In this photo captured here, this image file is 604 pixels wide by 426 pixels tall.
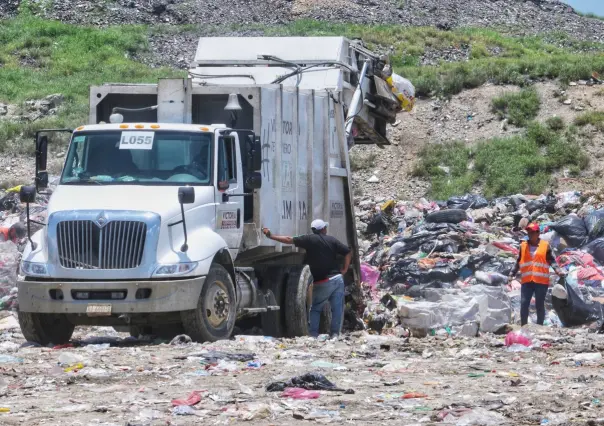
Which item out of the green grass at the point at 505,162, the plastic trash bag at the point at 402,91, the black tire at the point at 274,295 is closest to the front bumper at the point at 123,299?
the black tire at the point at 274,295

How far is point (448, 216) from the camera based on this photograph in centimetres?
1808

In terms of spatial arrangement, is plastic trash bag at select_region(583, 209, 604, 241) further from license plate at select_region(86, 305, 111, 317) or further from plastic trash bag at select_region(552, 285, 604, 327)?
license plate at select_region(86, 305, 111, 317)

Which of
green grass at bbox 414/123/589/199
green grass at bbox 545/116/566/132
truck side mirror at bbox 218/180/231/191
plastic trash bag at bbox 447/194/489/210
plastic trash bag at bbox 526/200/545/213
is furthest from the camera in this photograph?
green grass at bbox 545/116/566/132

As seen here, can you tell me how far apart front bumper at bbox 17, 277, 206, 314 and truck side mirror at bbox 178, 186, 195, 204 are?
2.22ft

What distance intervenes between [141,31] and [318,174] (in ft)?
84.8

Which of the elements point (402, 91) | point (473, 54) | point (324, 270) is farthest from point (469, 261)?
point (473, 54)

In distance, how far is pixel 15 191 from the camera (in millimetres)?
19188

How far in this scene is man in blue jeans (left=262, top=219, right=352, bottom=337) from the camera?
37.6 ft

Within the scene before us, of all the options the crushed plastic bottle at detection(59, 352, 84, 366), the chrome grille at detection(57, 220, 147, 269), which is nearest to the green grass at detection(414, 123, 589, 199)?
the chrome grille at detection(57, 220, 147, 269)

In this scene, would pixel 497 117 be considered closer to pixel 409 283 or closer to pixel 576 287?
pixel 409 283

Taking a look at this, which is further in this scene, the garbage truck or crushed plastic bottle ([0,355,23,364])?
the garbage truck

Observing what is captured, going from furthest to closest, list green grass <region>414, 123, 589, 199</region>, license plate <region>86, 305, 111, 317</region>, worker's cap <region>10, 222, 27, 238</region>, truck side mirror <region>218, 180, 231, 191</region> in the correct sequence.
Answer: green grass <region>414, 123, 589, 199</region>
worker's cap <region>10, 222, 27, 238</region>
truck side mirror <region>218, 180, 231, 191</region>
license plate <region>86, 305, 111, 317</region>

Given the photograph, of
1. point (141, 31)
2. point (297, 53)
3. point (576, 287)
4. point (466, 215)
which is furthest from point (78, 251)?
point (141, 31)

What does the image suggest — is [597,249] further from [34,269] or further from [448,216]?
[34,269]
